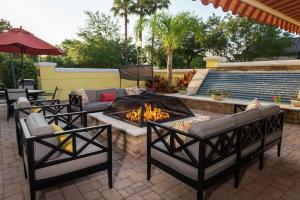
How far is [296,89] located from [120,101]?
21.4ft

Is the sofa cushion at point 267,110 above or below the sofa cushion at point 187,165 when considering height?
above

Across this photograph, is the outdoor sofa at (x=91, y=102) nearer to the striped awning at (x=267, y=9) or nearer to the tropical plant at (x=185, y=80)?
the tropical plant at (x=185, y=80)

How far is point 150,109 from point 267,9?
3.46 metres

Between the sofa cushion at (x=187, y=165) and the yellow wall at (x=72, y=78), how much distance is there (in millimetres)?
8240

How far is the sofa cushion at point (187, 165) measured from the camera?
8.33ft

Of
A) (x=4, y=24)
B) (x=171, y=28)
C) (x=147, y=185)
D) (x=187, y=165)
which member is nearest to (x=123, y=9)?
(x=171, y=28)

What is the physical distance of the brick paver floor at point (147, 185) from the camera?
2.82 m

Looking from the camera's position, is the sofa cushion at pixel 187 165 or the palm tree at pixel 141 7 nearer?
the sofa cushion at pixel 187 165

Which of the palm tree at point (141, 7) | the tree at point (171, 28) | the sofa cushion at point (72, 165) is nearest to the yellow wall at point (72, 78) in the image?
→ the tree at point (171, 28)

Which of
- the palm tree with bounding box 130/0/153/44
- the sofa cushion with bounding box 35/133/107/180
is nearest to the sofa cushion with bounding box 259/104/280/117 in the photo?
the sofa cushion with bounding box 35/133/107/180

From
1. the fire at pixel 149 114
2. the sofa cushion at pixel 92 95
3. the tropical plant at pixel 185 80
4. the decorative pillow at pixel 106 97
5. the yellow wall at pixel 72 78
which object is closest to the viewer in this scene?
the fire at pixel 149 114

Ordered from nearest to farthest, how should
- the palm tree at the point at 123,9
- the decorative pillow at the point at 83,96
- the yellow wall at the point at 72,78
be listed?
the decorative pillow at the point at 83,96, the yellow wall at the point at 72,78, the palm tree at the point at 123,9

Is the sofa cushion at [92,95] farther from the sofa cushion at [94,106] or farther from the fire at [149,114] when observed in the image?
the fire at [149,114]

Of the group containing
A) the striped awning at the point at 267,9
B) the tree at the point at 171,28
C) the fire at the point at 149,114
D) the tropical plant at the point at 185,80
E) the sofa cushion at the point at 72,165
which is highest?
the tree at the point at 171,28
